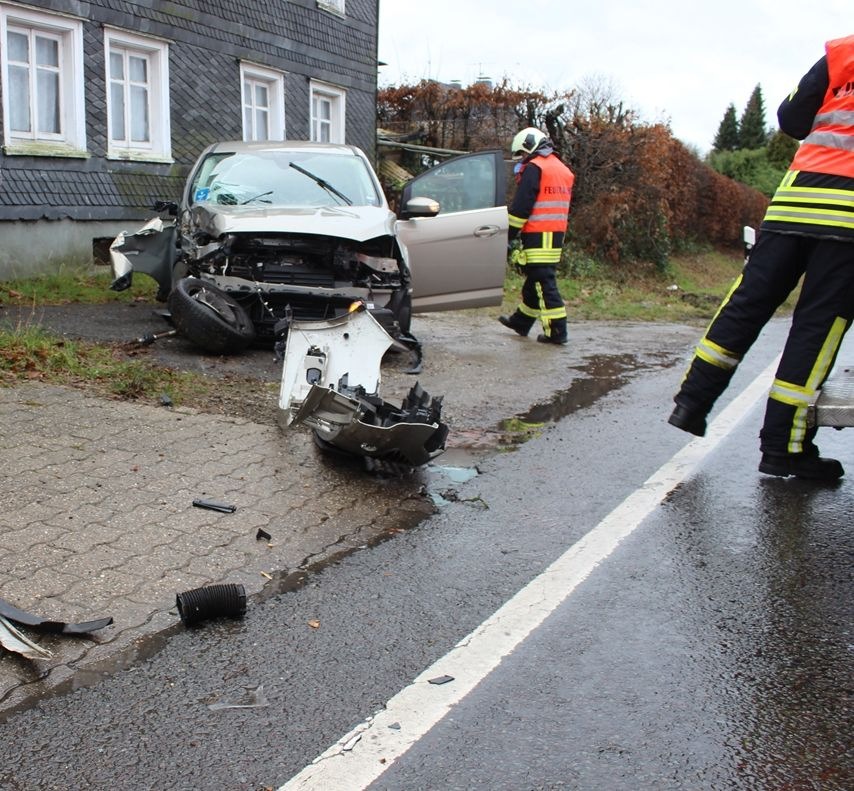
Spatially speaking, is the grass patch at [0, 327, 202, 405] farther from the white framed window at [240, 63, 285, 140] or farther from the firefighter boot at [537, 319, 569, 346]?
the white framed window at [240, 63, 285, 140]

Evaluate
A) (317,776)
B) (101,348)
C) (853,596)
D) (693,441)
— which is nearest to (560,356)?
(693,441)

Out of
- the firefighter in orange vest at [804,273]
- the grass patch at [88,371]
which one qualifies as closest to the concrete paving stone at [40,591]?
the grass patch at [88,371]

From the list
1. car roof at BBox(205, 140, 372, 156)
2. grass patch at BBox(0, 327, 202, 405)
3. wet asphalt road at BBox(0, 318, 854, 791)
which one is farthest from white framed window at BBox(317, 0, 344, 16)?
wet asphalt road at BBox(0, 318, 854, 791)

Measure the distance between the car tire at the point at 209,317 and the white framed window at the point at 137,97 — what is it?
21.0 ft

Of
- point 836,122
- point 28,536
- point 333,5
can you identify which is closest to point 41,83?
point 333,5

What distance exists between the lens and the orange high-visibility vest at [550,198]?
9.46m

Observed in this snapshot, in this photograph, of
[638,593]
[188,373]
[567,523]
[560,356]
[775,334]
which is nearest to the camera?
[638,593]

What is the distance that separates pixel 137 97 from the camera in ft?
44.7

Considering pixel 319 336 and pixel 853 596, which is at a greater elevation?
pixel 319 336

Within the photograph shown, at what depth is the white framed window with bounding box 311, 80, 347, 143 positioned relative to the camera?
18.0 metres

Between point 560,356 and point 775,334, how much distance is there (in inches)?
149

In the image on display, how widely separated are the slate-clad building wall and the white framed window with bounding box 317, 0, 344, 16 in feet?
0.12

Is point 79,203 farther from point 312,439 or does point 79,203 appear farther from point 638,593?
point 638,593

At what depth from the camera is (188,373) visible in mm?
6910
